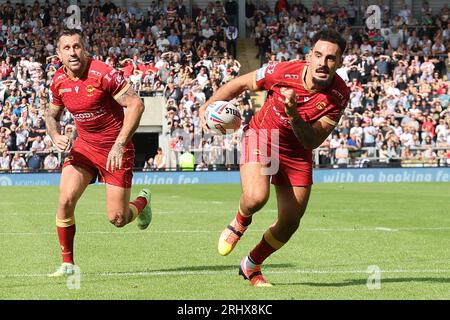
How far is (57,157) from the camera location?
3538cm

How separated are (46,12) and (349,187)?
17.3 meters

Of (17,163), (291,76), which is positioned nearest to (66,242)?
(291,76)

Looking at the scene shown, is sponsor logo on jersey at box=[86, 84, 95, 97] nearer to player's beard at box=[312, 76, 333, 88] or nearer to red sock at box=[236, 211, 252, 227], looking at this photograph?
red sock at box=[236, 211, 252, 227]

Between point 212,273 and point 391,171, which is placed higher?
point 212,273

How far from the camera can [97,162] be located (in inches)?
432

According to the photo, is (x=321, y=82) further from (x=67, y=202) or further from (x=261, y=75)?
(x=67, y=202)

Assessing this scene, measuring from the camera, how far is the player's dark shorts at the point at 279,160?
9820 mm

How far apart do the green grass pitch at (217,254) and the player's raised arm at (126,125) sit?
1.21 metres

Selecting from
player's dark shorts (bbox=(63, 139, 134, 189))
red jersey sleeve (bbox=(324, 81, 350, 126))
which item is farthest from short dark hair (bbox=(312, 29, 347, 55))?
player's dark shorts (bbox=(63, 139, 134, 189))

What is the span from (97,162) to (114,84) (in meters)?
0.93

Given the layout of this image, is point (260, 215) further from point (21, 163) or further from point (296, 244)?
point (21, 163)

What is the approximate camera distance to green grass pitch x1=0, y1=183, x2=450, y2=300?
9289 mm

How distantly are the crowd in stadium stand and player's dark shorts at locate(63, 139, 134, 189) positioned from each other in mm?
22356
